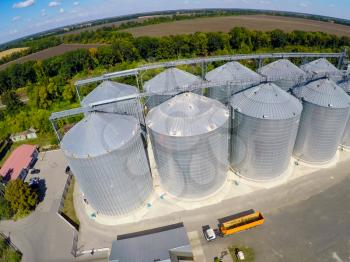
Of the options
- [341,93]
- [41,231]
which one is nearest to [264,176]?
[341,93]

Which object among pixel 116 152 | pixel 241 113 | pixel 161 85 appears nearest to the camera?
pixel 116 152

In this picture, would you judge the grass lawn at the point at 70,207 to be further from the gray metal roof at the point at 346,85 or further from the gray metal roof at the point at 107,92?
the gray metal roof at the point at 346,85

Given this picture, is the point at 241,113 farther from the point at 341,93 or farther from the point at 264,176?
the point at 341,93

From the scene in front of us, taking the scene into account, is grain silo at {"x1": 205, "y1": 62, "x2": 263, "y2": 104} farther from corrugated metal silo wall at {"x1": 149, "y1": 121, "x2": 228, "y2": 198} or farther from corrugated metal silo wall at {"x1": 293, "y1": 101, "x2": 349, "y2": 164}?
corrugated metal silo wall at {"x1": 149, "y1": 121, "x2": 228, "y2": 198}

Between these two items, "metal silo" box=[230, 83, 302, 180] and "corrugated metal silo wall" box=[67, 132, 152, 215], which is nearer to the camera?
"corrugated metal silo wall" box=[67, 132, 152, 215]

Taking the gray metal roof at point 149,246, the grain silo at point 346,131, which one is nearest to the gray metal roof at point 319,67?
the grain silo at point 346,131

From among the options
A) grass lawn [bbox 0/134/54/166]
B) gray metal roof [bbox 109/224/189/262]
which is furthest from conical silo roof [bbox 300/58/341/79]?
grass lawn [bbox 0/134/54/166]

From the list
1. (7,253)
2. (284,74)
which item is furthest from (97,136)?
(284,74)

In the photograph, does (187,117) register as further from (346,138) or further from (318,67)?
(318,67)
